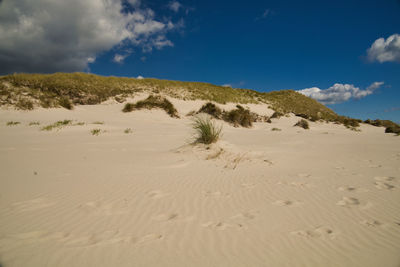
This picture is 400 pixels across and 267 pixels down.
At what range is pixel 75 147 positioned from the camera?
17.6 feet

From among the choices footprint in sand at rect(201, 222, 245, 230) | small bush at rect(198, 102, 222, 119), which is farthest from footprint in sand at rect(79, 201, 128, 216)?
small bush at rect(198, 102, 222, 119)

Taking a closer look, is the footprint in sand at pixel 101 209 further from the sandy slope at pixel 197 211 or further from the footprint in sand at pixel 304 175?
the footprint in sand at pixel 304 175

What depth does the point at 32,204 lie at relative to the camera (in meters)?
2.23

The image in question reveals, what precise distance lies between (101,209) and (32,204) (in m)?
0.88

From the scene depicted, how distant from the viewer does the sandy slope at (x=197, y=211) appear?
146 cm

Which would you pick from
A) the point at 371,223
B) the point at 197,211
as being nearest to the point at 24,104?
the point at 197,211

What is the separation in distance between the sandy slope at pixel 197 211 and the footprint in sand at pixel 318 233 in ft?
0.04

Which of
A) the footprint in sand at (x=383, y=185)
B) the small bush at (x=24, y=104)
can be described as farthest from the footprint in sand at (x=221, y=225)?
the small bush at (x=24, y=104)

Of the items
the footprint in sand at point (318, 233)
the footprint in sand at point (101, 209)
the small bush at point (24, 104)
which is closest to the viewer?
the footprint in sand at point (318, 233)

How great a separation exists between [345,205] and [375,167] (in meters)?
2.44

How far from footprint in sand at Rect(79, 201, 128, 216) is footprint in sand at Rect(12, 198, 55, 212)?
0.45m

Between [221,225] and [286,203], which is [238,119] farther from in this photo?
[221,225]

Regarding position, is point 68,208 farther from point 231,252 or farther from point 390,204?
point 390,204

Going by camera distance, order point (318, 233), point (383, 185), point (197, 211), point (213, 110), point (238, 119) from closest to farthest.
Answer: point (318, 233) < point (197, 211) < point (383, 185) < point (238, 119) < point (213, 110)
